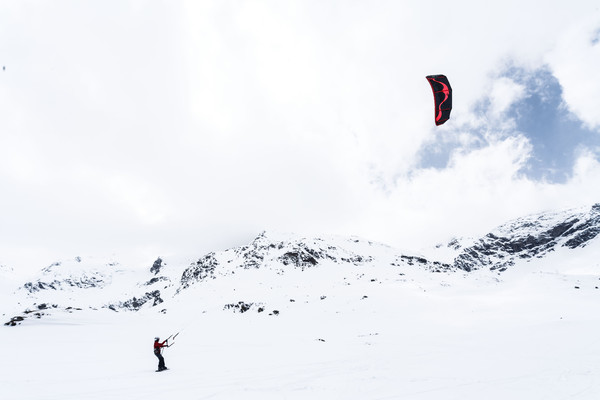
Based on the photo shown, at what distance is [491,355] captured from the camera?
13.1 m

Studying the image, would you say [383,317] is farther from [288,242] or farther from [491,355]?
[288,242]

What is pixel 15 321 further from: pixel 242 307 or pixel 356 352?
pixel 356 352

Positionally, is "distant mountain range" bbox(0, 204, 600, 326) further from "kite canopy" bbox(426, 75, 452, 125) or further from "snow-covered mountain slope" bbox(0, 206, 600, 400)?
"kite canopy" bbox(426, 75, 452, 125)

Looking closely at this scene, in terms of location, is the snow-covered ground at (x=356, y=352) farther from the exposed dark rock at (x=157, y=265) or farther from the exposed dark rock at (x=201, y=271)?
the exposed dark rock at (x=157, y=265)

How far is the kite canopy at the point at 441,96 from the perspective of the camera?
17.2 metres

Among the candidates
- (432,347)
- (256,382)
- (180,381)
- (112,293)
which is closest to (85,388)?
(180,381)

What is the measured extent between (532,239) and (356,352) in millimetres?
193505

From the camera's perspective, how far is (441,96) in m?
17.7

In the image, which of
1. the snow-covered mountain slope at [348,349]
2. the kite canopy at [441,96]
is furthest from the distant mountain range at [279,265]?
the kite canopy at [441,96]

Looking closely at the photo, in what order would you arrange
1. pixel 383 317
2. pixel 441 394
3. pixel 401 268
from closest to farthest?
pixel 441 394, pixel 383 317, pixel 401 268

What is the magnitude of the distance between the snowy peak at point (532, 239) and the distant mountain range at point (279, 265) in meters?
0.35

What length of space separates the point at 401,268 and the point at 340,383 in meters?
82.2

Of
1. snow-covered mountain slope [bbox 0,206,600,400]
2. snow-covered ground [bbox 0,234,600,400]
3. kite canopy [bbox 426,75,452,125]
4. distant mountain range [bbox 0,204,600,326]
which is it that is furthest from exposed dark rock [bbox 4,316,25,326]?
kite canopy [bbox 426,75,452,125]

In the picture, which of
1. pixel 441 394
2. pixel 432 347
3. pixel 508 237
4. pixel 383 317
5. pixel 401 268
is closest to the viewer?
pixel 441 394
